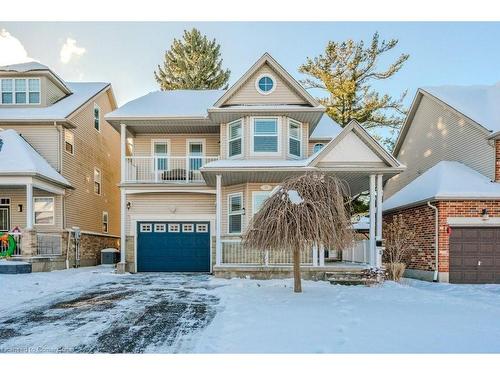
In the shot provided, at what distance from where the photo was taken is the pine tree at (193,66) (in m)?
32.9

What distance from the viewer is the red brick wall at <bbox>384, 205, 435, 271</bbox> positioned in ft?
46.0

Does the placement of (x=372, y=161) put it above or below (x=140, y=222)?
above

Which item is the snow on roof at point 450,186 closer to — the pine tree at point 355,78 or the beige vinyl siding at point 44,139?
the pine tree at point 355,78

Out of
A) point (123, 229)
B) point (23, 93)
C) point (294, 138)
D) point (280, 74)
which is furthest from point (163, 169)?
point (23, 93)

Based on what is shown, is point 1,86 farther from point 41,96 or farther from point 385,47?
point 385,47

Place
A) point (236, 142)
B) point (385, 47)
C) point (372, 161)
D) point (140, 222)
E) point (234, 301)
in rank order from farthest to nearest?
point (385, 47) → point (140, 222) → point (236, 142) → point (372, 161) → point (234, 301)

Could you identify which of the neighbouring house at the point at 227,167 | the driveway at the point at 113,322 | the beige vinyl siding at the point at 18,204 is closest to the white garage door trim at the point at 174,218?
the neighbouring house at the point at 227,167

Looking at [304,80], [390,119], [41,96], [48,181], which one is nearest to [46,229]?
[48,181]

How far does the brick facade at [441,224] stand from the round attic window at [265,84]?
7702 millimetres

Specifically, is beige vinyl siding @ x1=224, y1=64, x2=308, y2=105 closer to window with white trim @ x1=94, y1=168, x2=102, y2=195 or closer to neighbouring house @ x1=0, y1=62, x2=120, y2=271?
neighbouring house @ x1=0, y1=62, x2=120, y2=271

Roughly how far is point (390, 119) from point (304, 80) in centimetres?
634

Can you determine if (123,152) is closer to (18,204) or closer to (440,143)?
(18,204)

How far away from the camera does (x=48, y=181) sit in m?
16.0

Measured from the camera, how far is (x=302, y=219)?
9336 mm
